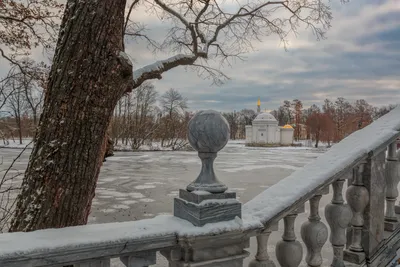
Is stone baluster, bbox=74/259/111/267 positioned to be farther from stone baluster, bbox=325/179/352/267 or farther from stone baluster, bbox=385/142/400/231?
stone baluster, bbox=385/142/400/231

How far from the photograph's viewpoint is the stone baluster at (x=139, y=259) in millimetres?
1328

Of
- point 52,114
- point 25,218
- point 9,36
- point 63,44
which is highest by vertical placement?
point 9,36

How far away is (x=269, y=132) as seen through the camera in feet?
177

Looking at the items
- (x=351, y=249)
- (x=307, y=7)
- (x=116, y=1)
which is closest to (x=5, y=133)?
(x=116, y=1)

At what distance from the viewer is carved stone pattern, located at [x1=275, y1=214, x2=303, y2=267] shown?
1860mm

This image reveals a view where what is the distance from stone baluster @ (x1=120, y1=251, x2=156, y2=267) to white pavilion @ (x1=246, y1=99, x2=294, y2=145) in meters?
53.2

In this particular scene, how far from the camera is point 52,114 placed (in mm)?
2158

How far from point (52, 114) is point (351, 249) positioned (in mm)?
2170

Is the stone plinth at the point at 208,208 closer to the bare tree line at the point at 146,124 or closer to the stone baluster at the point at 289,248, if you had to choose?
the stone baluster at the point at 289,248

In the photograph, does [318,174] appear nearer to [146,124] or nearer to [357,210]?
[357,210]

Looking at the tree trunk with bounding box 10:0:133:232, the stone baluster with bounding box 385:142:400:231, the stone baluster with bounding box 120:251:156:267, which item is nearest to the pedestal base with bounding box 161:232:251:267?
the stone baluster with bounding box 120:251:156:267

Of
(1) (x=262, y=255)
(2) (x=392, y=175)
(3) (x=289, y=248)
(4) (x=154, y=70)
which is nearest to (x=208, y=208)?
(1) (x=262, y=255)

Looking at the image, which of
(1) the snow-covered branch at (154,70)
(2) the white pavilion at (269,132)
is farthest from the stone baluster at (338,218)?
(2) the white pavilion at (269,132)

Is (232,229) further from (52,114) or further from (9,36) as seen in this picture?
(9,36)
